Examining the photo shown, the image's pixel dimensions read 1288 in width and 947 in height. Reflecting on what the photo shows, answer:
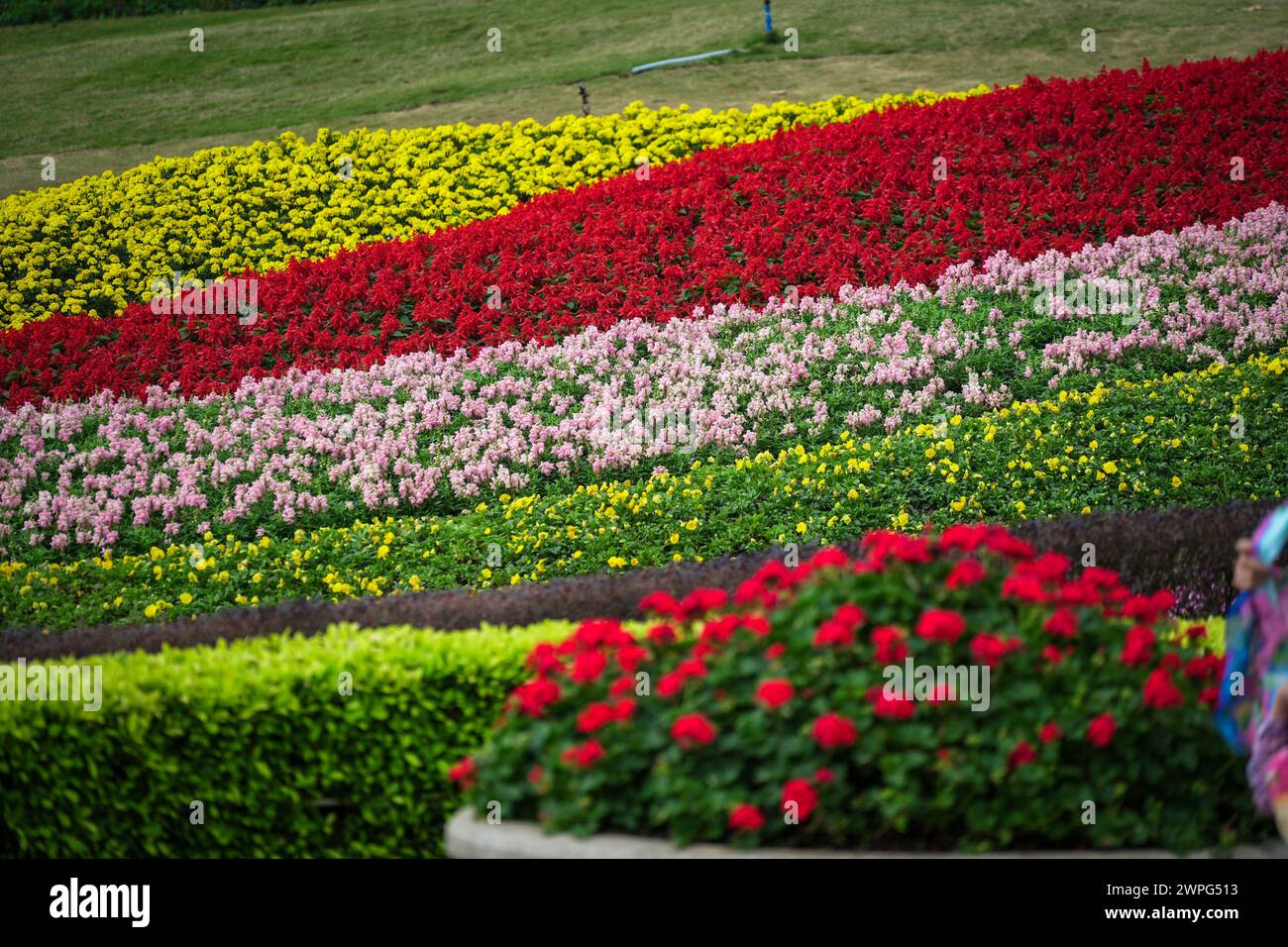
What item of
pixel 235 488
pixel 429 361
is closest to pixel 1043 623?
pixel 235 488

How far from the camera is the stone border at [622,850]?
3213 mm

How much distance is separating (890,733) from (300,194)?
12002mm

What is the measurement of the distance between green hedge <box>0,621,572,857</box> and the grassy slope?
1374 cm

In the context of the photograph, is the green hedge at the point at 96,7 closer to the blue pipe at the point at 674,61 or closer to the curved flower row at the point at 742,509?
the blue pipe at the point at 674,61

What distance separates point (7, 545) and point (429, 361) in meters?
2.97

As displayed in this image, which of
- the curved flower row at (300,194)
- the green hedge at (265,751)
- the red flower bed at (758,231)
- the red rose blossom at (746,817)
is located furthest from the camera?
the curved flower row at (300,194)

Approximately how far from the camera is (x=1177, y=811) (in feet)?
11.2

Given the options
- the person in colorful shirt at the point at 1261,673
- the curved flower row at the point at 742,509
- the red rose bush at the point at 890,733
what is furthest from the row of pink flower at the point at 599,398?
the person in colorful shirt at the point at 1261,673

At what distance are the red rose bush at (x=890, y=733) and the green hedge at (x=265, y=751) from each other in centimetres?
66

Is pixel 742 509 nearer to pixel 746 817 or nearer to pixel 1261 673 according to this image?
pixel 1261 673

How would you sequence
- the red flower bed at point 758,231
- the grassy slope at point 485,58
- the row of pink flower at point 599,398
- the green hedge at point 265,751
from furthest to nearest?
the grassy slope at point 485,58
the red flower bed at point 758,231
the row of pink flower at point 599,398
the green hedge at point 265,751
